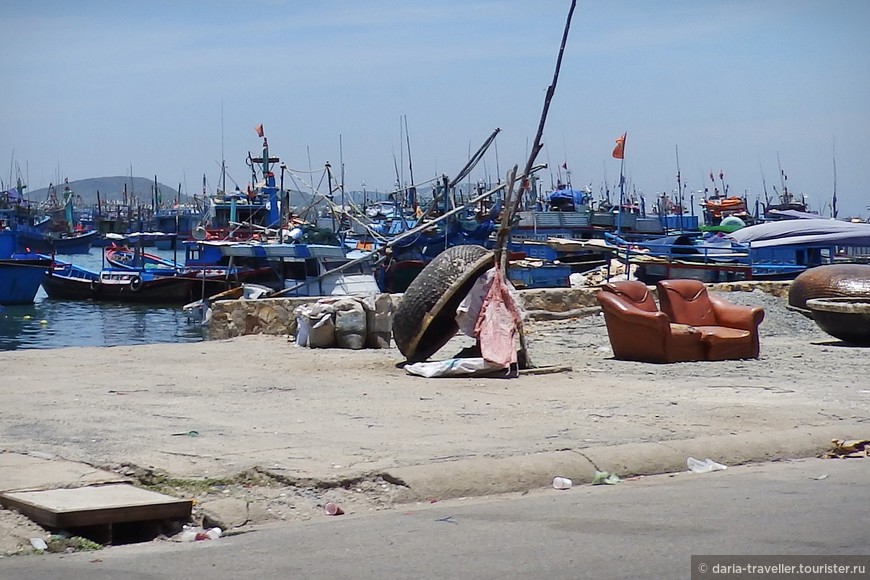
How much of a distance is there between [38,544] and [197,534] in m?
0.76

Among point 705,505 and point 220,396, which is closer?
point 705,505

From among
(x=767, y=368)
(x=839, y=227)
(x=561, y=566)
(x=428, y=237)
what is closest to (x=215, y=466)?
(x=561, y=566)

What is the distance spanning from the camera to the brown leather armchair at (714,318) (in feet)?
41.9

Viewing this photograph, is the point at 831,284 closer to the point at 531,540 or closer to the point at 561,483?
the point at 561,483

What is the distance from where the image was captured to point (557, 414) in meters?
8.97

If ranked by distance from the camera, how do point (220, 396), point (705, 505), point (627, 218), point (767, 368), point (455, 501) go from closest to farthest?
point (705, 505), point (455, 501), point (220, 396), point (767, 368), point (627, 218)

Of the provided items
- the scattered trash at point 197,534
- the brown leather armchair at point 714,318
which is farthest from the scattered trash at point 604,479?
the brown leather armchair at point 714,318

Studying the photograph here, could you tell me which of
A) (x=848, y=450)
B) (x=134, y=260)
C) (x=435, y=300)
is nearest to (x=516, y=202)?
(x=435, y=300)

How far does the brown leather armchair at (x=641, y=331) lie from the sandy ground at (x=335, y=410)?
12.3 inches

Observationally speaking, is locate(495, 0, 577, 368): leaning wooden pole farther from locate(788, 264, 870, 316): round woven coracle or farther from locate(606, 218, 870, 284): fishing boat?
locate(606, 218, 870, 284): fishing boat

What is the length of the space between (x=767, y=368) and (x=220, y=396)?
19.0 ft

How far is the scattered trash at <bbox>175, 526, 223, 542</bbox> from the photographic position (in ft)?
18.9

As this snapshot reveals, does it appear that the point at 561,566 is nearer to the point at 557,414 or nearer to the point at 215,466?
the point at 215,466

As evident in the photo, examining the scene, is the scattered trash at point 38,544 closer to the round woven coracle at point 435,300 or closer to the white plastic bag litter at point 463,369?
the white plastic bag litter at point 463,369
